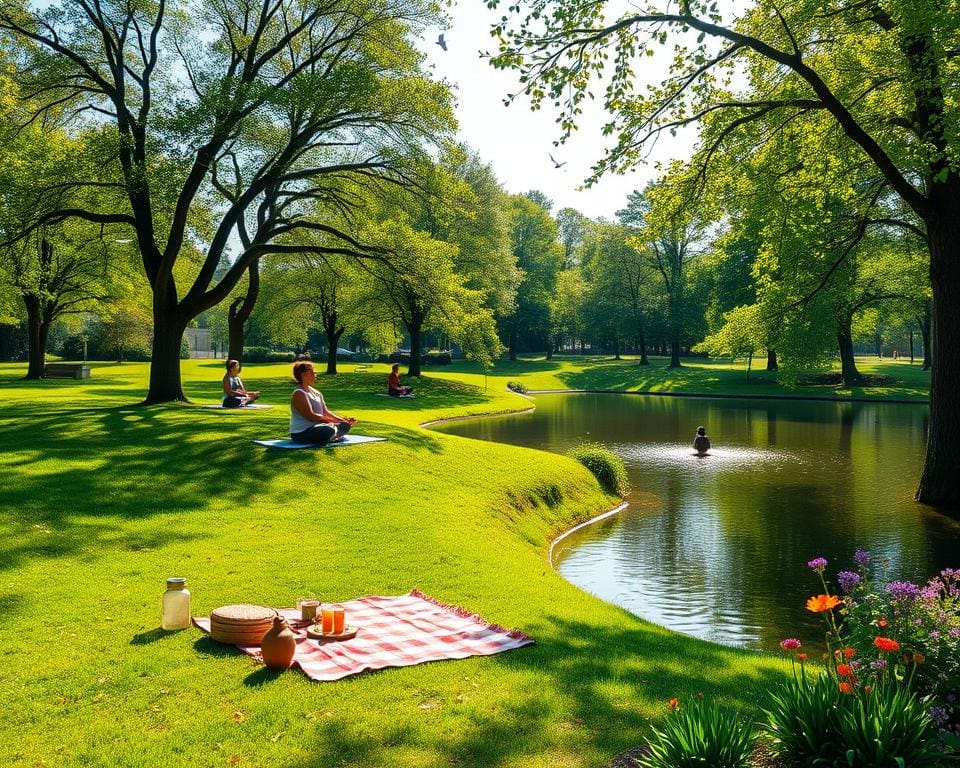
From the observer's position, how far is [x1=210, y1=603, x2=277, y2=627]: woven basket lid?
→ 6983mm

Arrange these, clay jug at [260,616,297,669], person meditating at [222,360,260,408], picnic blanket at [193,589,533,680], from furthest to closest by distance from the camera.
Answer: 1. person meditating at [222,360,260,408]
2. picnic blanket at [193,589,533,680]
3. clay jug at [260,616,297,669]

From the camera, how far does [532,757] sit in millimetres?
5145

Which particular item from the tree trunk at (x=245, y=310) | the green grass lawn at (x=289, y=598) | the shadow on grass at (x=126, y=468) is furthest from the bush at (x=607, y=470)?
the tree trunk at (x=245, y=310)

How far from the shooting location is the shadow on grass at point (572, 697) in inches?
206

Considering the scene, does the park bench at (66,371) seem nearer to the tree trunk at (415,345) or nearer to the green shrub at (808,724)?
the tree trunk at (415,345)

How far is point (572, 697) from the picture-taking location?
6.18 m

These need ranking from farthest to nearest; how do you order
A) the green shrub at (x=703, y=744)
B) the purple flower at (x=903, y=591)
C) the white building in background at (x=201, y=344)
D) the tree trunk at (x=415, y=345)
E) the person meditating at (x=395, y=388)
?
the white building in background at (x=201, y=344)
the tree trunk at (x=415, y=345)
the person meditating at (x=395, y=388)
the purple flower at (x=903, y=591)
the green shrub at (x=703, y=744)

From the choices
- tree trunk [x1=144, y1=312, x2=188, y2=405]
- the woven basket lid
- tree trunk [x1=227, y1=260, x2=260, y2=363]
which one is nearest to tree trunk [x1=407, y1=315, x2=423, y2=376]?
tree trunk [x1=227, y1=260, x2=260, y2=363]

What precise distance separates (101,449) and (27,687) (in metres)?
10.8

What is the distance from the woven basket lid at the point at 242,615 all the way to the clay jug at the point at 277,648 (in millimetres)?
559

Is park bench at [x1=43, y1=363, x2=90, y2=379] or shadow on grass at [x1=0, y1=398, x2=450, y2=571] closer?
shadow on grass at [x1=0, y1=398, x2=450, y2=571]

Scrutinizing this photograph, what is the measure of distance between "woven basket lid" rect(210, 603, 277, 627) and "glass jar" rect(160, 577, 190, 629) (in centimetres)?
35

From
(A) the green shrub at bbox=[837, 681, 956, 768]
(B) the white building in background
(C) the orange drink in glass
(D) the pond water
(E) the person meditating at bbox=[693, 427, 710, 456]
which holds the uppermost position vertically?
(B) the white building in background

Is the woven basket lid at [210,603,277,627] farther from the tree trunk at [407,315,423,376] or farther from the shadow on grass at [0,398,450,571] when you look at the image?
the tree trunk at [407,315,423,376]
